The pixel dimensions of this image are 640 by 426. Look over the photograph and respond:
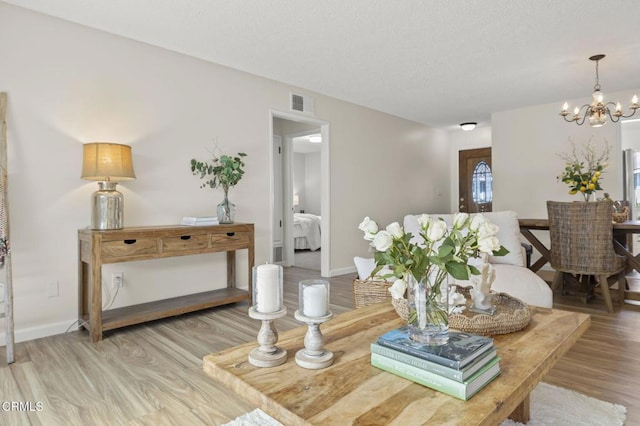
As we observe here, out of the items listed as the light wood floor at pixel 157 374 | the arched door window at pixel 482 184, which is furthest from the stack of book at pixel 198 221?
the arched door window at pixel 482 184

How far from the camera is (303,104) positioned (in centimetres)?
461

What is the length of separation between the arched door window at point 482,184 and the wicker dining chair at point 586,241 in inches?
142

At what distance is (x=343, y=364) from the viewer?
45.7 inches

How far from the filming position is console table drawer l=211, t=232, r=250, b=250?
11.0ft

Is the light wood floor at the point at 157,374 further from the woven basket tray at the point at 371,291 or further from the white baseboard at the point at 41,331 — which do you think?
the woven basket tray at the point at 371,291

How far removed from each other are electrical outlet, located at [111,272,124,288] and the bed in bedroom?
439 centimetres

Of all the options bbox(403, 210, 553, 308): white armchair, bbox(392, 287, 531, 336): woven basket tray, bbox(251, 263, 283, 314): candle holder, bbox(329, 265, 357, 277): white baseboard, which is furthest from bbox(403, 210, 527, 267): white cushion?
bbox(251, 263, 283, 314): candle holder

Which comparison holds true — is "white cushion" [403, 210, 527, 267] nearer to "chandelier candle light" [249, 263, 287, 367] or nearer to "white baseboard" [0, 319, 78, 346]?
"chandelier candle light" [249, 263, 287, 367]

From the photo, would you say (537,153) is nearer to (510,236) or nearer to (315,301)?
(510,236)

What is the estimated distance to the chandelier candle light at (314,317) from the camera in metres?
1.11

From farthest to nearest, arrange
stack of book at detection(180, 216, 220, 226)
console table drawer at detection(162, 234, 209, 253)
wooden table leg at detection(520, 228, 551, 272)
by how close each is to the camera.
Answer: wooden table leg at detection(520, 228, 551, 272)
stack of book at detection(180, 216, 220, 226)
console table drawer at detection(162, 234, 209, 253)

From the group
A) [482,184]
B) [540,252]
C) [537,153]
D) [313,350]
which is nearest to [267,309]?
[313,350]

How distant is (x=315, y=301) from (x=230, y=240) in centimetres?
247

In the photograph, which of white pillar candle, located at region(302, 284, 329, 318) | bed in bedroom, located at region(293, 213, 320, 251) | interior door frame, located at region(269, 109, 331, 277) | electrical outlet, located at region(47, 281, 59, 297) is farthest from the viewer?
bed in bedroom, located at region(293, 213, 320, 251)
